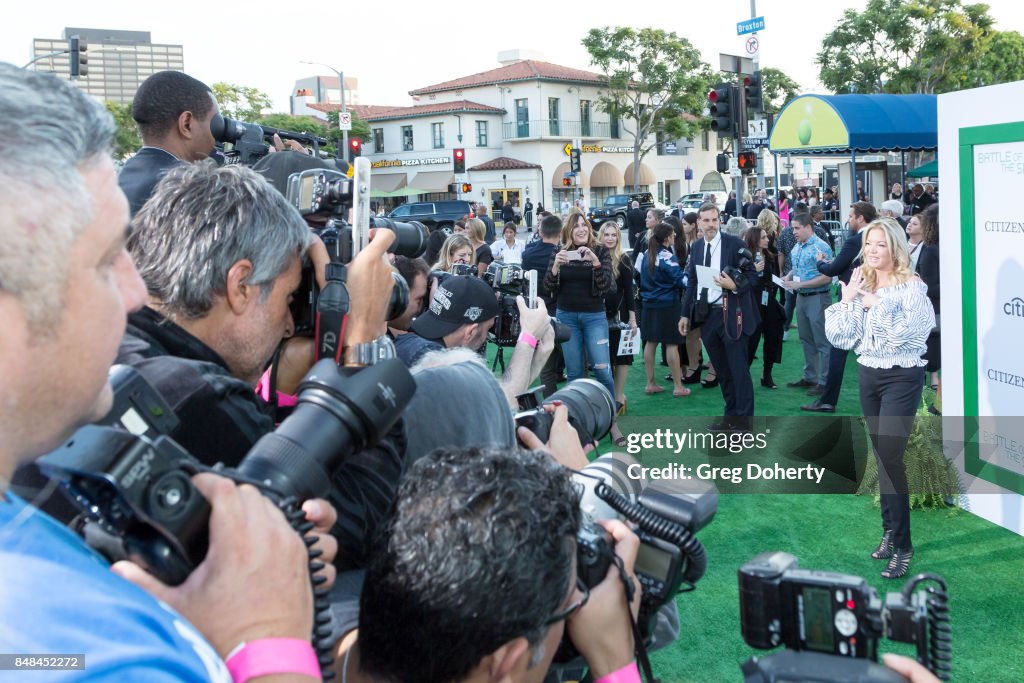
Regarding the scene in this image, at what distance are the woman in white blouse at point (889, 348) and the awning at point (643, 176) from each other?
185 ft

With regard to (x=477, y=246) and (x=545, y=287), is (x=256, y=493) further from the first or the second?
(x=477, y=246)

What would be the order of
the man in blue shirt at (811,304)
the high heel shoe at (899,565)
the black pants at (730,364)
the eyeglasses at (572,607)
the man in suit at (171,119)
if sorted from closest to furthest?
the eyeglasses at (572,607)
the man in suit at (171,119)
the high heel shoe at (899,565)
the black pants at (730,364)
the man in blue shirt at (811,304)

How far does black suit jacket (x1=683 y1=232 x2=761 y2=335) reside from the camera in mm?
7488

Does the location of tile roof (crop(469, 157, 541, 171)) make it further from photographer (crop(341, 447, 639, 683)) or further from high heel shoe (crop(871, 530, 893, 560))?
photographer (crop(341, 447, 639, 683))

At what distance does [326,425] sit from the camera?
1.39m

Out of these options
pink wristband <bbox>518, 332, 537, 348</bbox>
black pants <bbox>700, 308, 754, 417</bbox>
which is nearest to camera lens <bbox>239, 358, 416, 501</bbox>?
pink wristband <bbox>518, 332, 537, 348</bbox>

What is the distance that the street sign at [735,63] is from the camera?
651 inches

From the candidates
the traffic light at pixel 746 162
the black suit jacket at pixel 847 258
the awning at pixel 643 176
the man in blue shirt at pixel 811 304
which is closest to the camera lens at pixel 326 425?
the black suit jacket at pixel 847 258

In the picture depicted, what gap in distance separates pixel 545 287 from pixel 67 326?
732cm

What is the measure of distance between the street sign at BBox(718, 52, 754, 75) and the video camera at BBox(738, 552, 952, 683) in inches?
643

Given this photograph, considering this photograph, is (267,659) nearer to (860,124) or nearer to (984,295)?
(984,295)

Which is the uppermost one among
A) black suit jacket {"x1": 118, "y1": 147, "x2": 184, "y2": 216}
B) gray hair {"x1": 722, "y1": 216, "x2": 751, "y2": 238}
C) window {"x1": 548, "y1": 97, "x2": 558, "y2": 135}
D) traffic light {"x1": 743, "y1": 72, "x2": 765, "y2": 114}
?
window {"x1": 548, "y1": 97, "x2": 558, "y2": 135}

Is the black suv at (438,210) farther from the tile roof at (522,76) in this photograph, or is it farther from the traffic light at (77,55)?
the tile roof at (522,76)

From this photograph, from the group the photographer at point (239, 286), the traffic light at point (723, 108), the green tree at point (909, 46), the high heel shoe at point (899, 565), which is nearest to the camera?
the photographer at point (239, 286)
